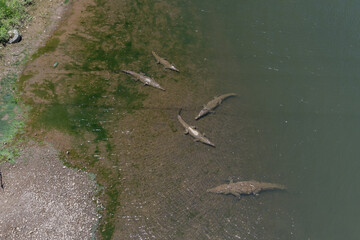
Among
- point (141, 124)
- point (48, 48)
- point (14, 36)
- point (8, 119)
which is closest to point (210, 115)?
point (141, 124)

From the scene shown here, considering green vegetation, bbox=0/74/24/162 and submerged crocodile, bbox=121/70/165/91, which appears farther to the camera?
submerged crocodile, bbox=121/70/165/91

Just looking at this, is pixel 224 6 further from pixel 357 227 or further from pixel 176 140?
pixel 357 227

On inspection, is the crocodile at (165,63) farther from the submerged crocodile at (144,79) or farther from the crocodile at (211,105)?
the crocodile at (211,105)

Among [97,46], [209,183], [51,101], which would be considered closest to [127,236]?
[209,183]

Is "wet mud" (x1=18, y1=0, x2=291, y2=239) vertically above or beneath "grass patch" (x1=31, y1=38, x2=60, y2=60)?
beneath

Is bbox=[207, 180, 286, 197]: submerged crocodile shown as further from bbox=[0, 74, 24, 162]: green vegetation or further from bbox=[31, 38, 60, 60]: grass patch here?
bbox=[31, 38, 60, 60]: grass patch

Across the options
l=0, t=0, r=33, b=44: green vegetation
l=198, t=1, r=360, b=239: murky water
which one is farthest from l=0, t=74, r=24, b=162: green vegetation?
l=198, t=1, r=360, b=239: murky water
